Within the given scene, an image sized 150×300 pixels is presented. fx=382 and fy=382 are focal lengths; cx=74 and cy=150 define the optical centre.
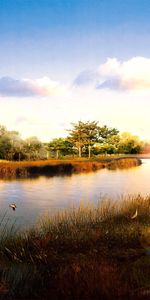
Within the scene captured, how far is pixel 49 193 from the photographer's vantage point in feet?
68.5

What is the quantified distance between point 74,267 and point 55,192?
54.2 ft

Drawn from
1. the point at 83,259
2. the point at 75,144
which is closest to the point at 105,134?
the point at 75,144

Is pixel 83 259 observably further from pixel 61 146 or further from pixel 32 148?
pixel 61 146

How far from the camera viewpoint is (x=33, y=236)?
7574 mm

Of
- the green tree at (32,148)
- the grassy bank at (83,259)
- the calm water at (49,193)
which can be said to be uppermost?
the green tree at (32,148)

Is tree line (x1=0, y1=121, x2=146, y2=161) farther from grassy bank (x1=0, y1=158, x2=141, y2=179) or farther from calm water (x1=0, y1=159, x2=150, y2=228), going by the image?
calm water (x1=0, y1=159, x2=150, y2=228)

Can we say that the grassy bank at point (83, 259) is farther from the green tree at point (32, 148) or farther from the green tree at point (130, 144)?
the green tree at point (130, 144)

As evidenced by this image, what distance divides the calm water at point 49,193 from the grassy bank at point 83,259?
3232 millimetres

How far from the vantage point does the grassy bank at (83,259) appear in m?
4.49

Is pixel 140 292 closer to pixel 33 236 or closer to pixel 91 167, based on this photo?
pixel 33 236

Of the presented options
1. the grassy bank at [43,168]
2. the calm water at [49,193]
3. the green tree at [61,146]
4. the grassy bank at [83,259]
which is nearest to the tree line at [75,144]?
Answer: the green tree at [61,146]

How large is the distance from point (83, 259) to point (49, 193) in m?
15.3

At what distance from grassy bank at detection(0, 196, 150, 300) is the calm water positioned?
3.23 metres

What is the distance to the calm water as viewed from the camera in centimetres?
1402
